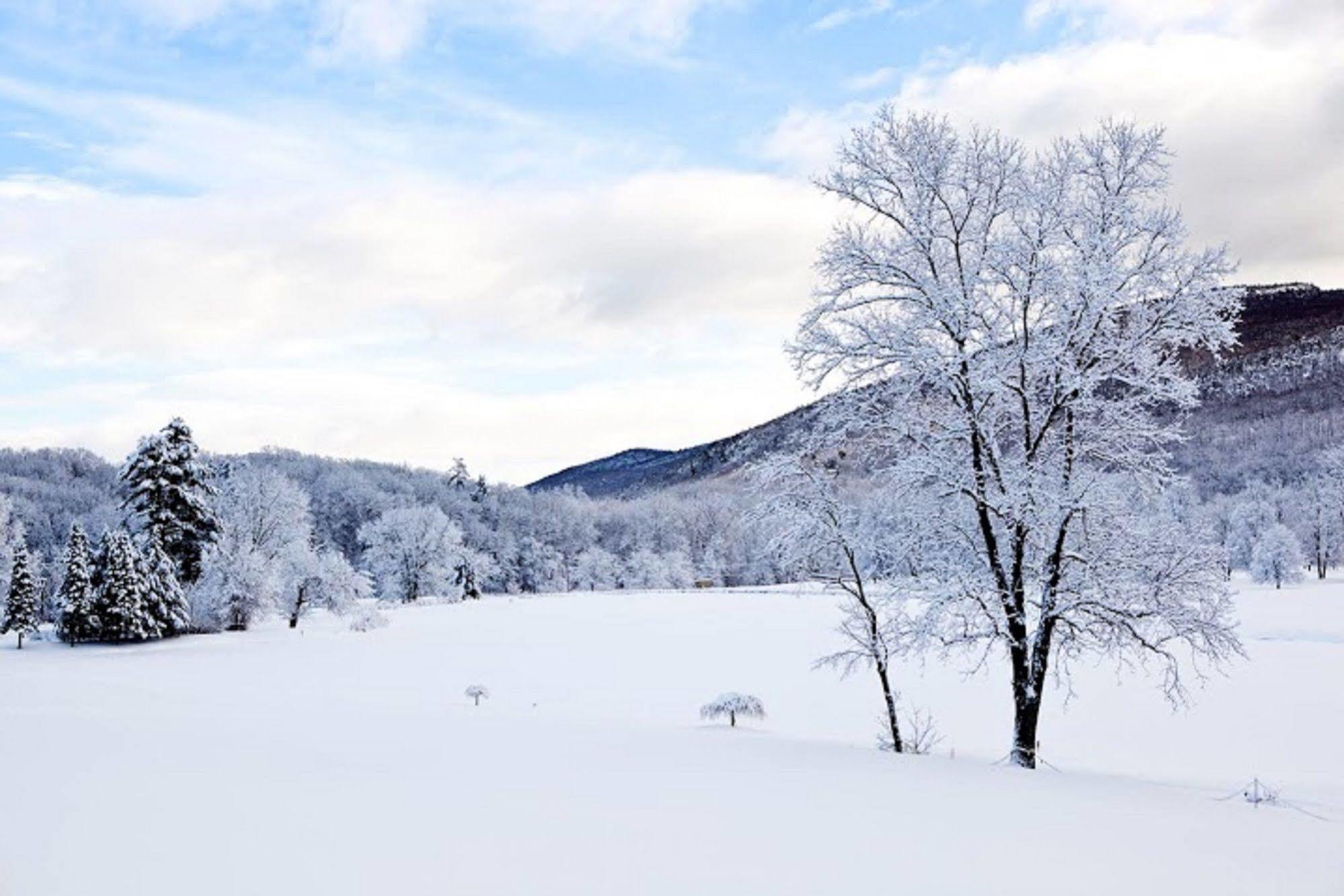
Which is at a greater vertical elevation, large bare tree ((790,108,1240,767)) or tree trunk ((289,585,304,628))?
large bare tree ((790,108,1240,767))

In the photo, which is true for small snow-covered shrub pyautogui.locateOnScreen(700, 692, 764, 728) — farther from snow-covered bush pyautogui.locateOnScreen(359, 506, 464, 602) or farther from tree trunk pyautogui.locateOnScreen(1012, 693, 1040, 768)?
snow-covered bush pyautogui.locateOnScreen(359, 506, 464, 602)

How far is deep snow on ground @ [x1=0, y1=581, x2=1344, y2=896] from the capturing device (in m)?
6.50

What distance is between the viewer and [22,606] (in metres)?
45.1

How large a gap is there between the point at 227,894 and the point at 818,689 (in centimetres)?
2818

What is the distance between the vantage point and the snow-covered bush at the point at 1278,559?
7700 centimetres

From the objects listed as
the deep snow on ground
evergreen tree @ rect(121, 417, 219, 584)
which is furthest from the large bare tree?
evergreen tree @ rect(121, 417, 219, 584)

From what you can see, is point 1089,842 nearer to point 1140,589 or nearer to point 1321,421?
point 1140,589

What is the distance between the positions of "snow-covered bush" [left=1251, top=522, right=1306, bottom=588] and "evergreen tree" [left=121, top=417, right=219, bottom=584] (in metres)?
80.7

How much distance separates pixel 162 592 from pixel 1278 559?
272ft

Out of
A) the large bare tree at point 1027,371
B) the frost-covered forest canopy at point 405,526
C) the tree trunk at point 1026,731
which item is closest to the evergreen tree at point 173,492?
the frost-covered forest canopy at point 405,526

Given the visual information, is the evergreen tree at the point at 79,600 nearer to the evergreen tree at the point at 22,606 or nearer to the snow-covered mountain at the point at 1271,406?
the evergreen tree at the point at 22,606

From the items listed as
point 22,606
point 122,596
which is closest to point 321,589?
point 122,596

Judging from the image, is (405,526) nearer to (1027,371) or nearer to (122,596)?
(122,596)

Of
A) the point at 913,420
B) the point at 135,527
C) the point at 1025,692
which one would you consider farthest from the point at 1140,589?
the point at 135,527
